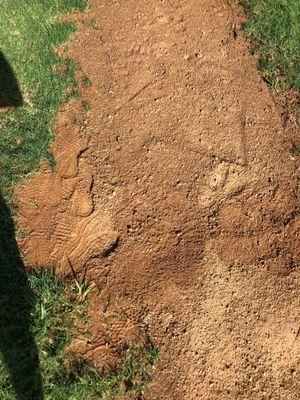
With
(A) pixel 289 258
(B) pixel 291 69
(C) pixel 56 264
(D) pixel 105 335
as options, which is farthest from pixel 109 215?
(B) pixel 291 69

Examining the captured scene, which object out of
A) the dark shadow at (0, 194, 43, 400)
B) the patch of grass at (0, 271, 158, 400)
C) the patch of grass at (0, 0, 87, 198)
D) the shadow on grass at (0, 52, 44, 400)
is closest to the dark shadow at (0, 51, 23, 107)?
the patch of grass at (0, 0, 87, 198)

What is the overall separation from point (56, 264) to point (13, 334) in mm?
600

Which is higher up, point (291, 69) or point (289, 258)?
point (291, 69)

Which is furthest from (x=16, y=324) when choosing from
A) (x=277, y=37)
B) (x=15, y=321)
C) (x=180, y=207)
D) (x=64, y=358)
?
(x=277, y=37)

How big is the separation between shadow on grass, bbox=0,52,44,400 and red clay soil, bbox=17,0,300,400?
14 cm

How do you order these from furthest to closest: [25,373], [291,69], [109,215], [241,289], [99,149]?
[291,69]
[99,149]
[109,215]
[241,289]
[25,373]

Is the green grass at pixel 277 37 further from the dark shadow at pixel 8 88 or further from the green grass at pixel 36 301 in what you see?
the dark shadow at pixel 8 88

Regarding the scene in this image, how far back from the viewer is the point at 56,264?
3.46 metres

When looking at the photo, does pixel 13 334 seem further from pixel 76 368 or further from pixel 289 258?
pixel 289 258

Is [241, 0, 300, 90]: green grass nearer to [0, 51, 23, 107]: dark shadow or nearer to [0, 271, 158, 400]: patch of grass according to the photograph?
[0, 51, 23, 107]: dark shadow

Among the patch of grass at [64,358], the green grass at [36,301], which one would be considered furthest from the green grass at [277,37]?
the patch of grass at [64,358]

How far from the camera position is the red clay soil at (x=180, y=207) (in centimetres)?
319

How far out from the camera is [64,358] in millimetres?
3145

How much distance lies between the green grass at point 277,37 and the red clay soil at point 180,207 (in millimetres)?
151
